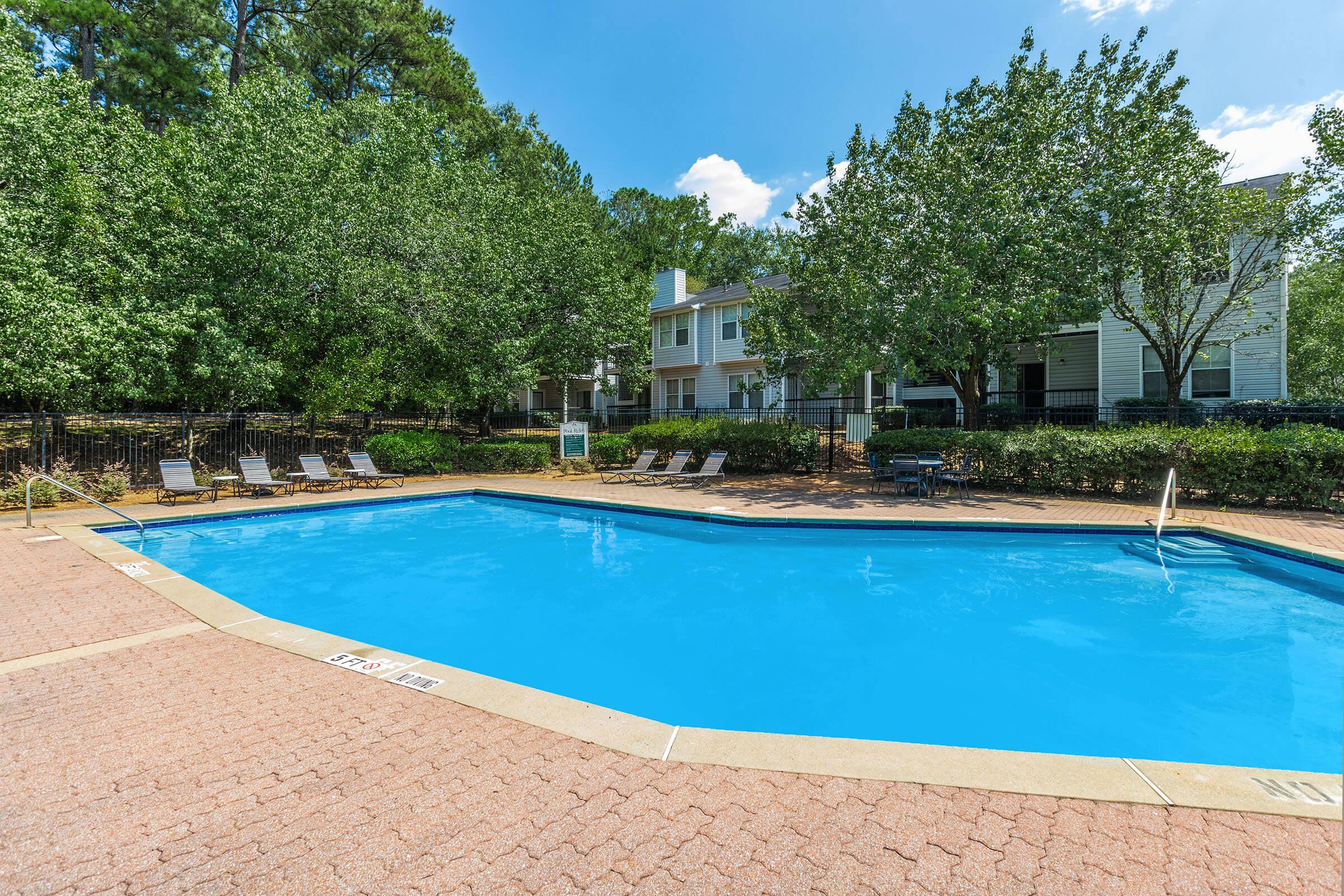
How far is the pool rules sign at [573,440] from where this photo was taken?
722 inches

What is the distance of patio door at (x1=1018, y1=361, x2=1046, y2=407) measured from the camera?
21672 mm

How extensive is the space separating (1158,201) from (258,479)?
20.2 meters

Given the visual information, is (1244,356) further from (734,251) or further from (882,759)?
(734,251)

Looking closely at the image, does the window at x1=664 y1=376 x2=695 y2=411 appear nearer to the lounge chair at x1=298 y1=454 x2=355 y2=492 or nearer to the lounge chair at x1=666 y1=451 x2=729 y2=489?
the lounge chair at x1=666 y1=451 x2=729 y2=489

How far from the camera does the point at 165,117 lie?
24.7 m

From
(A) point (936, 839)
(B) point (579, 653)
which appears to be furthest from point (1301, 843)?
(B) point (579, 653)

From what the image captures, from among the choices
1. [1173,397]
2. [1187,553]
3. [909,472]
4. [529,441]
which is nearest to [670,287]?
[529,441]

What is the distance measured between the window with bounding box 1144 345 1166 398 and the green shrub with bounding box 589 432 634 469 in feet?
50.8

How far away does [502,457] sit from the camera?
713 inches

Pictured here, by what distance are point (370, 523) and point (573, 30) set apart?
17279mm

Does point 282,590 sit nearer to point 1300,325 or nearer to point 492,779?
point 492,779

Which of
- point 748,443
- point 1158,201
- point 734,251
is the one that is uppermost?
point 734,251

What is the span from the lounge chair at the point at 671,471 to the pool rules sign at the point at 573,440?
119 inches

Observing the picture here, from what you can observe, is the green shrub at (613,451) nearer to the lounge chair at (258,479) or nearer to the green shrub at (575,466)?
the green shrub at (575,466)
